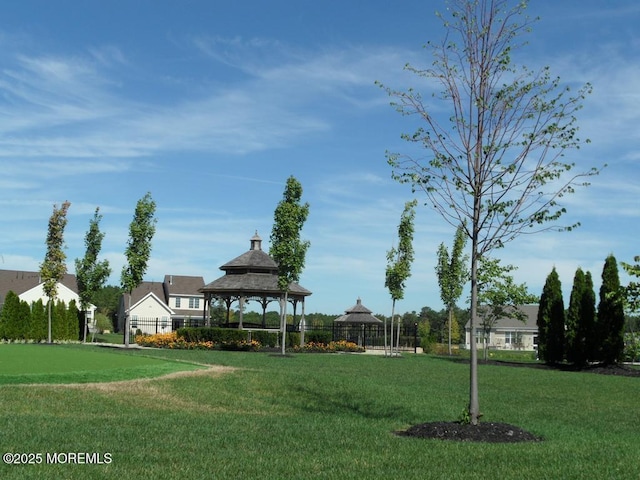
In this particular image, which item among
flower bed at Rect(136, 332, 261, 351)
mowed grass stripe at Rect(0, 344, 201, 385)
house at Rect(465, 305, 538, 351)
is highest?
mowed grass stripe at Rect(0, 344, 201, 385)

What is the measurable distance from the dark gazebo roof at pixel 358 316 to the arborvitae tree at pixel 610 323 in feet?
79.7

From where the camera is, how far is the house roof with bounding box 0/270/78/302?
56.6 m

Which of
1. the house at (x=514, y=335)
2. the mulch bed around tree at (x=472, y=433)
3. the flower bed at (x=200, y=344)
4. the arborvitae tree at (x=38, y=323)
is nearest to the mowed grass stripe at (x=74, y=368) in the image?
the mulch bed around tree at (x=472, y=433)

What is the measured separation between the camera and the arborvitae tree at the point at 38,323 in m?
39.5

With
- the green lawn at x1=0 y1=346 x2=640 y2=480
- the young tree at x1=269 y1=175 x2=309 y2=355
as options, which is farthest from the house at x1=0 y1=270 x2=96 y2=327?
the green lawn at x1=0 y1=346 x2=640 y2=480

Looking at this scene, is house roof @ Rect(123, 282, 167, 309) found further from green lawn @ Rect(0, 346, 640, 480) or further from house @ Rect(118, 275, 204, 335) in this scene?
green lawn @ Rect(0, 346, 640, 480)

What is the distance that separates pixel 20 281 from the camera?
5841 cm

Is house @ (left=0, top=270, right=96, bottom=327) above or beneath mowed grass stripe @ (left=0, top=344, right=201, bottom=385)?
above

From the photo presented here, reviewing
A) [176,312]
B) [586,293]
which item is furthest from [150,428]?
[176,312]

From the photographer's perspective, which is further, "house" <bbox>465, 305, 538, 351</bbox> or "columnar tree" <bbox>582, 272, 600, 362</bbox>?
"house" <bbox>465, 305, 538, 351</bbox>

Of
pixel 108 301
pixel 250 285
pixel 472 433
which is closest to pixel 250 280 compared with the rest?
pixel 250 285

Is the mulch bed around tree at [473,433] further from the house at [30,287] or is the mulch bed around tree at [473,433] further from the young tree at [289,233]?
the house at [30,287]

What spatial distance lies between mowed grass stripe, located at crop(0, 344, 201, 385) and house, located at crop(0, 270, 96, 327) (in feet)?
110

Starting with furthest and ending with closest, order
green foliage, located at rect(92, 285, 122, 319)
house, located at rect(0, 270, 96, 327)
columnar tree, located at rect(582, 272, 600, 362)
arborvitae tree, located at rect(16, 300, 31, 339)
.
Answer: green foliage, located at rect(92, 285, 122, 319)
house, located at rect(0, 270, 96, 327)
arborvitae tree, located at rect(16, 300, 31, 339)
columnar tree, located at rect(582, 272, 600, 362)
